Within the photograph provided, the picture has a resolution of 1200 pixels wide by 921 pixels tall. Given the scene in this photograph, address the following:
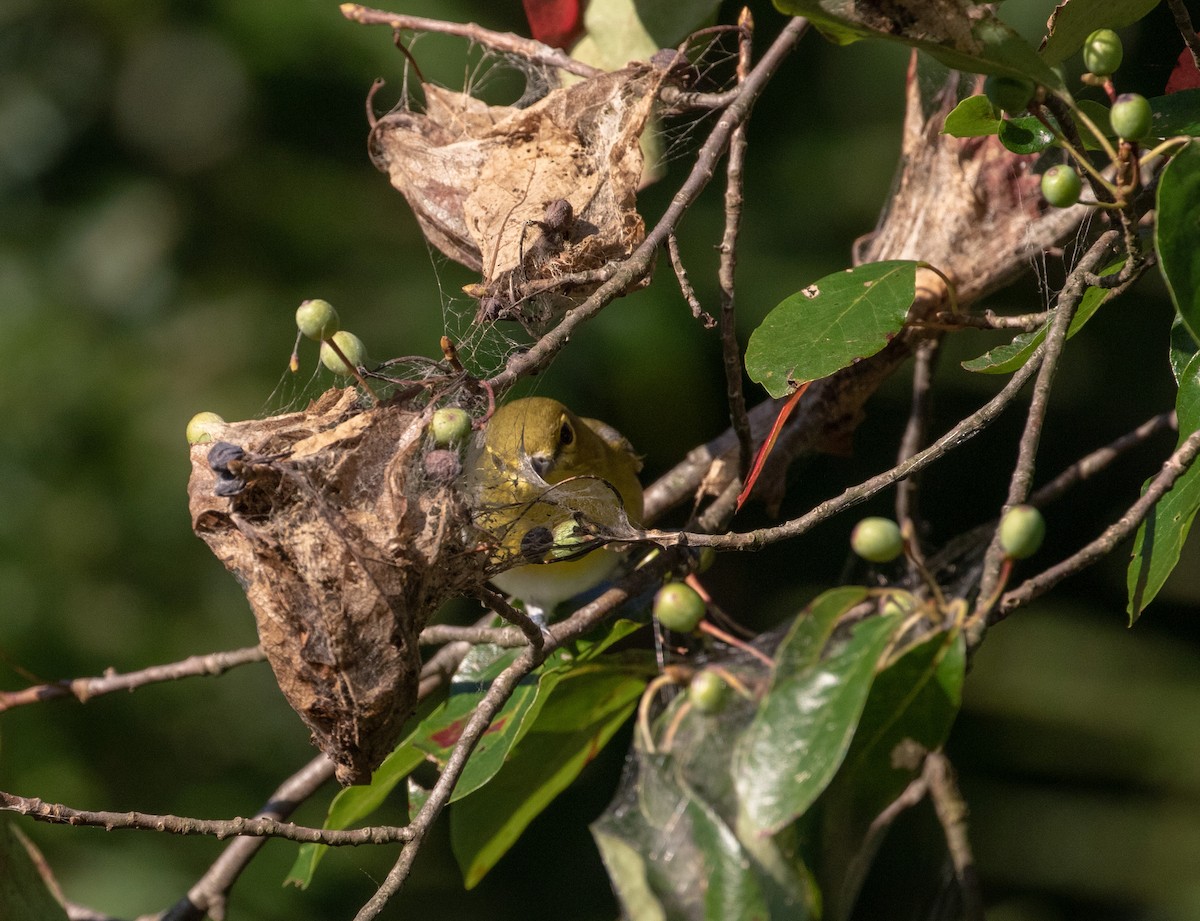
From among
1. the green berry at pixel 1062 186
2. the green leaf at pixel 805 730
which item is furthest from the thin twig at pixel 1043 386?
the green leaf at pixel 805 730

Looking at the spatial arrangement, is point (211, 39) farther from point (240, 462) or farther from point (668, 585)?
point (240, 462)

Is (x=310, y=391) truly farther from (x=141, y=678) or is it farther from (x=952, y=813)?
(x=952, y=813)

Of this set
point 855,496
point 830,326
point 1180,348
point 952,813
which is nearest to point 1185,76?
point 1180,348

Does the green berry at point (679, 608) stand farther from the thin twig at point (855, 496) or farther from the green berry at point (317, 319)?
the green berry at point (317, 319)

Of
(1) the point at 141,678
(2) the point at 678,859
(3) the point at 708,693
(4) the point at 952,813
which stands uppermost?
(1) the point at 141,678

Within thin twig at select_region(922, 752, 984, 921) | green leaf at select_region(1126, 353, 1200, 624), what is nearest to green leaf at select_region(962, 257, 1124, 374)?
green leaf at select_region(1126, 353, 1200, 624)

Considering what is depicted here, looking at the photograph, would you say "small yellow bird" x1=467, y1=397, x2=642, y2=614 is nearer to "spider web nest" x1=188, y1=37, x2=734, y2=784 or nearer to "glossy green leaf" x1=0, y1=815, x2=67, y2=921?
"spider web nest" x1=188, y1=37, x2=734, y2=784

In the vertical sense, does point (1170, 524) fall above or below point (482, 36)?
below
